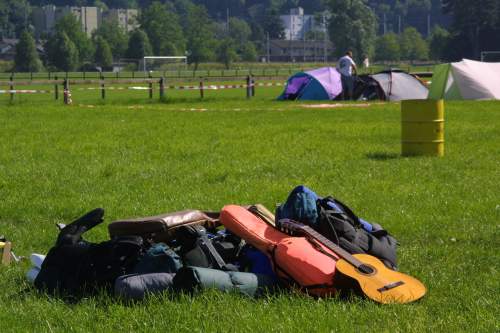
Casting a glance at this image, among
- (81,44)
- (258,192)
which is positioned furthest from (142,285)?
(81,44)

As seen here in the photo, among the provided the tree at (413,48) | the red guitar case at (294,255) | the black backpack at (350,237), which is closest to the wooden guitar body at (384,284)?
the red guitar case at (294,255)

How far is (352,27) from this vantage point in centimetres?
15062

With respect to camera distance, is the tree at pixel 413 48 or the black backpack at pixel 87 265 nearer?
the black backpack at pixel 87 265

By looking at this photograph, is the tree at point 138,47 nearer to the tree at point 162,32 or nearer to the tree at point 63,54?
the tree at point 63,54

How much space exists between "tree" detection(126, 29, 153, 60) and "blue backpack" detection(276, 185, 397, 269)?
5239 inches

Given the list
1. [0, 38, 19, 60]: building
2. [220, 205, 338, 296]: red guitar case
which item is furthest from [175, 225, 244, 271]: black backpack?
[0, 38, 19, 60]: building

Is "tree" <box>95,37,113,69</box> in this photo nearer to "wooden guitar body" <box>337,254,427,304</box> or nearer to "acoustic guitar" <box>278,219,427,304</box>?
"acoustic guitar" <box>278,219,427,304</box>

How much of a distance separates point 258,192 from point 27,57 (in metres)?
120

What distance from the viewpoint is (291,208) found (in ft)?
22.1

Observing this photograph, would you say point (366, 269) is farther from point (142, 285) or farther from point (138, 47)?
point (138, 47)

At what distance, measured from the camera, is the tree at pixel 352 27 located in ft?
492

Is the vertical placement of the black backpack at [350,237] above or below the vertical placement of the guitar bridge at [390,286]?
above

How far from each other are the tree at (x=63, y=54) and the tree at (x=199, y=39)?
67.2 feet

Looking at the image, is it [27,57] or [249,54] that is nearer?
[27,57]
